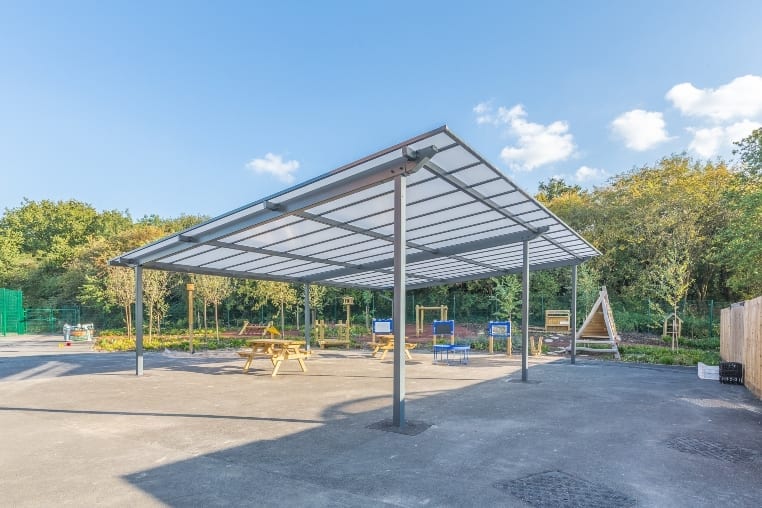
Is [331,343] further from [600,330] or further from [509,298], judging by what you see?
[600,330]

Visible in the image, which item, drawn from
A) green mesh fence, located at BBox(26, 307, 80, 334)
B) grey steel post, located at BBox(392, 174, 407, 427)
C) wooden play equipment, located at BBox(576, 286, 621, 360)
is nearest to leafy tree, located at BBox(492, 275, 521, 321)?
wooden play equipment, located at BBox(576, 286, 621, 360)

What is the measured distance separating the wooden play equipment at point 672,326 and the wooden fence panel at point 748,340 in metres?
5.37

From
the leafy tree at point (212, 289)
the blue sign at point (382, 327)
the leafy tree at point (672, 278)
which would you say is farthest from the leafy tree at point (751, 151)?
the leafy tree at point (212, 289)

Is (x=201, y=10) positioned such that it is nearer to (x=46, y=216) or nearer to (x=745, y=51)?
(x=745, y=51)

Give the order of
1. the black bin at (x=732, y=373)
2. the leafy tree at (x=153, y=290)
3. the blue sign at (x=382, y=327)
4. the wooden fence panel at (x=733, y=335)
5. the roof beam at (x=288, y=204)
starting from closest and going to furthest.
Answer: the roof beam at (x=288, y=204) < the black bin at (x=732, y=373) < the wooden fence panel at (x=733, y=335) < the blue sign at (x=382, y=327) < the leafy tree at (x=153, y=290)

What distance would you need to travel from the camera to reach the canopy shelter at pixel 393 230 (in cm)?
566

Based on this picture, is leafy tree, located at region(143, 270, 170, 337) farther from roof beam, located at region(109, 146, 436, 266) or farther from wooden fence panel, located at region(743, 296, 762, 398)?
wooden fence panel, located at region(743, 296, 762, 398)

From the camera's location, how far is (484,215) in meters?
8.56

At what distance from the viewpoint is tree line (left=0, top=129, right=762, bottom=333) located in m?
15.3

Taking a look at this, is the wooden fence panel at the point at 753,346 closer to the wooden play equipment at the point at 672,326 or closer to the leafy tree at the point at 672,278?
the leafy tree at the point at 672,278

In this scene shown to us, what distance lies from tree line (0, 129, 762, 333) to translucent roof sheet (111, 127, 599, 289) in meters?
6.68

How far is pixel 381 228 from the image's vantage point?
8.87m

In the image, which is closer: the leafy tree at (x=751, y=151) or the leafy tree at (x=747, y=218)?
the leafy tree at (x=747, y=218)

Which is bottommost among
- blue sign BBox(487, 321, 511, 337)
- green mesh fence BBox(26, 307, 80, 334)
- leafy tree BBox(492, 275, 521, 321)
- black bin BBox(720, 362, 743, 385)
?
green mesh fence BBox(26, 307, 80, 334)
